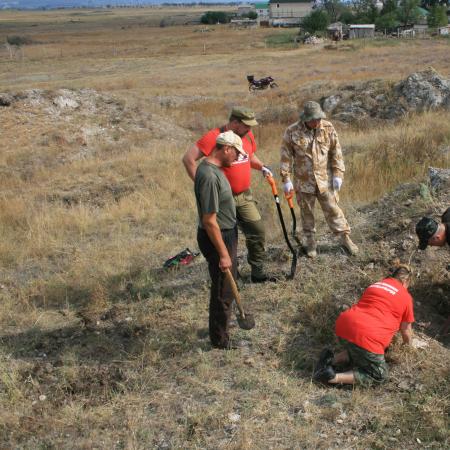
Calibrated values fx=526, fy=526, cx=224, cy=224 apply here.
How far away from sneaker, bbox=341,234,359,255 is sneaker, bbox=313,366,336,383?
80.0 inches

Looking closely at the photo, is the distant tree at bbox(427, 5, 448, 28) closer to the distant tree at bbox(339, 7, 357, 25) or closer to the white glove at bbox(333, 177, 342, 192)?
the distant tree at bbox(339, 7, 357, 25)

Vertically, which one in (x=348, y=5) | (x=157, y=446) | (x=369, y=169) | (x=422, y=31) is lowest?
(x=157, y=446)

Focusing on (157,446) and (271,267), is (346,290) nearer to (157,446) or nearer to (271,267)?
(271,267)

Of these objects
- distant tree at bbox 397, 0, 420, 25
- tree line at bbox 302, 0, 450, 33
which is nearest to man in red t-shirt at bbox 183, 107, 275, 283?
tree line at bbox 302, 0, 450, 33

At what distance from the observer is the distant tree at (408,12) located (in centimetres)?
6907

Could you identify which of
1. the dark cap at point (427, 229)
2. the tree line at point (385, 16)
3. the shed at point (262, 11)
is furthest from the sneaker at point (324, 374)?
the shed at point (262, 11)

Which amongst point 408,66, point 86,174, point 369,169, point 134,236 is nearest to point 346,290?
point 134,236

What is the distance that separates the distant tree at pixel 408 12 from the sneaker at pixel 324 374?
245 feet

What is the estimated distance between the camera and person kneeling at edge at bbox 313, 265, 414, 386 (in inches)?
148

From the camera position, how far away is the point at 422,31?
206 ft

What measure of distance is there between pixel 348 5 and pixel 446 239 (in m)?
101

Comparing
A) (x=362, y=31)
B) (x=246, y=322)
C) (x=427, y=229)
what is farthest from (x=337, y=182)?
(x=362, y=31)

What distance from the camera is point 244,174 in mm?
4832

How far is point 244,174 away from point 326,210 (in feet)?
3.85
